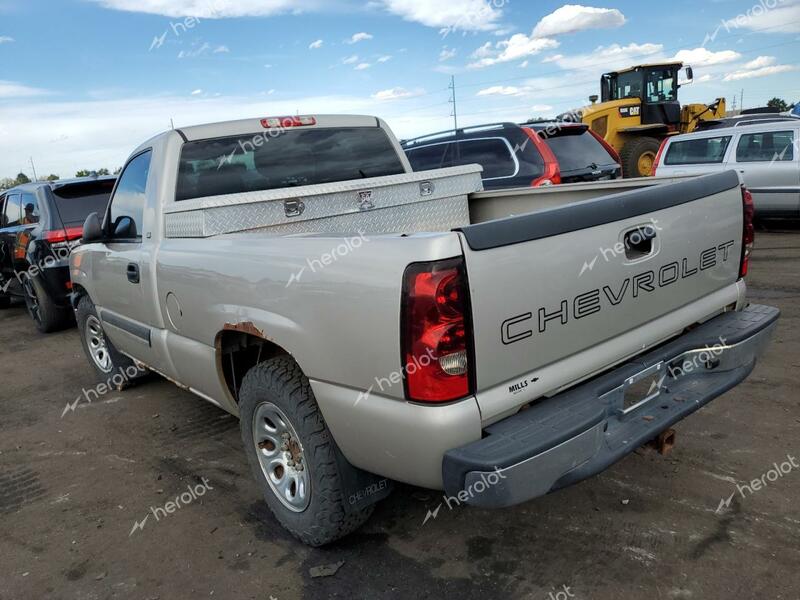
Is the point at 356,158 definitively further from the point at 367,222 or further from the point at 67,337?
the point at 67,337

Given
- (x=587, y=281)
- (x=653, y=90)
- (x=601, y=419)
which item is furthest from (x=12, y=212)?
(x=653, y=90)

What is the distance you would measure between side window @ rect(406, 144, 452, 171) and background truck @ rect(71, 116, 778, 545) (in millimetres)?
5566

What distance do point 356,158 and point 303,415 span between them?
2.32m

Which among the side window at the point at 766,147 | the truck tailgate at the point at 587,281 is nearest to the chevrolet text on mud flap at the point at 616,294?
the truck tailgate at the point at 587,281

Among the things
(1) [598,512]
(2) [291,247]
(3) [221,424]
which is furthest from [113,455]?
(1) [598,512]

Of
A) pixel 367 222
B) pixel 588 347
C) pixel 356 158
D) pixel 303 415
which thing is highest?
pixel 356 158

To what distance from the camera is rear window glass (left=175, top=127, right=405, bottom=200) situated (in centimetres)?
372

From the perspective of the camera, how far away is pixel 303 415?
8.38 feet

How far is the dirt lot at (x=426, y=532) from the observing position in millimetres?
2504

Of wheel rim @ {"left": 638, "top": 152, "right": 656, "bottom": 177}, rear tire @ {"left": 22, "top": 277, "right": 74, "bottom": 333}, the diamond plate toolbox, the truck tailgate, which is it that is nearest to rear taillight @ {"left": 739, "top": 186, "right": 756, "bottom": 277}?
the truck tailgate

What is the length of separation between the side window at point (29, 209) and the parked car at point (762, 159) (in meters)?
8.51

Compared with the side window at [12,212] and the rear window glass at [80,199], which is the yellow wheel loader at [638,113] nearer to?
the rear window glass at [80,199]

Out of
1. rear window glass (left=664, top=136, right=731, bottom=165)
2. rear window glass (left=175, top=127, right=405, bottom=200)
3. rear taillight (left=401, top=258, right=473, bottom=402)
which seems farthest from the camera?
rear window glass (left=664, top=136, right=731, bottom=165)

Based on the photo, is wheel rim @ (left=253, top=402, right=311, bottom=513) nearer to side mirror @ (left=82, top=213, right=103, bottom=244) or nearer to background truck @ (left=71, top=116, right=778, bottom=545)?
background truck @ (left=71, top=116, right=778, bottom=545)
